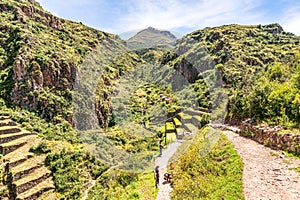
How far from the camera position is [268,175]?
19.5 feet

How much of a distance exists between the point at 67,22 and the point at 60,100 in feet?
79.2

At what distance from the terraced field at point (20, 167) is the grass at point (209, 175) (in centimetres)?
1040

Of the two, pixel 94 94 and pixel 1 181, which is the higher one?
pixel 94 94

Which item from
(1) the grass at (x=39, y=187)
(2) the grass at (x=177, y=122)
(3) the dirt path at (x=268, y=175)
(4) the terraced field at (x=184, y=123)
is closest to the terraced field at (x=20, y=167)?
(1) the grass at (x=39, y=187)

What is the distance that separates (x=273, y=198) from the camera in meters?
4.83

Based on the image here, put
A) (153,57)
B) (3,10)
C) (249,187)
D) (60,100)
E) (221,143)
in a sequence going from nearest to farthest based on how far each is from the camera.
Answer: (249,187) → (221,143) → (60,100) → (3,10) → (153,57)

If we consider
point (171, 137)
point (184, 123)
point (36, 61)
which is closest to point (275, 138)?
point (171, 137)

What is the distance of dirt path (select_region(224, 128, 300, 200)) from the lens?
16.4 ft

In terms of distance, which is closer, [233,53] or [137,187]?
[137,187]

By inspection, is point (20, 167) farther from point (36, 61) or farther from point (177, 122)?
point (36, 61)

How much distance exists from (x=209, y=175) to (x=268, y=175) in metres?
1.49

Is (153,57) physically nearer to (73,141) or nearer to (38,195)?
(73,141)

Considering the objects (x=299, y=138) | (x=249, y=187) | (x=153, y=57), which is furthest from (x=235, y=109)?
(x=153, y=57)

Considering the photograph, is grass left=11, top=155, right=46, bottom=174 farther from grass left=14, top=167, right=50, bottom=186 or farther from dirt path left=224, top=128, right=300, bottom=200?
dirt path left=224, top=128, right=300, bottom=200
